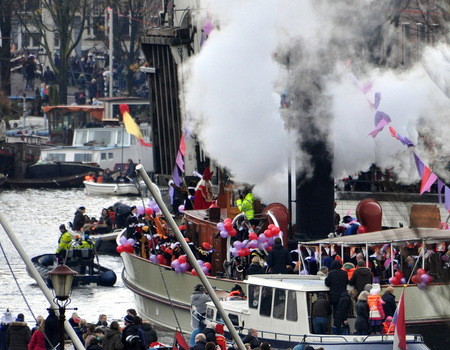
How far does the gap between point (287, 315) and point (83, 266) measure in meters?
13.1

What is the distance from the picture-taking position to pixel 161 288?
18.7 metres

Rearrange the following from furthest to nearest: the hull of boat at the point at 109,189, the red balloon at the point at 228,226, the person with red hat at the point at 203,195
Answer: the hull of boat at the point at 109,189 < the person with red hat at the point at 203,195 < the red balloon at the point at 228,226

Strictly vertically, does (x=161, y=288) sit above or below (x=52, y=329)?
below

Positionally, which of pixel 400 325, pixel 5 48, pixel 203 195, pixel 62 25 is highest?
pixel 62 25

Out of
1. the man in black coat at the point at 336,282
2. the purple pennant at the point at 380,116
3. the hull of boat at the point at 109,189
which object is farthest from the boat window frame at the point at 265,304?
the hull of boat at the point at 109,189

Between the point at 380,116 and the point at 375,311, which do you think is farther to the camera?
the point at 380,116

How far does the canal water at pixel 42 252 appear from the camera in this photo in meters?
22.5

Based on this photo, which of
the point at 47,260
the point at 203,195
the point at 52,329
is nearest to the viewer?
the point at 52,329

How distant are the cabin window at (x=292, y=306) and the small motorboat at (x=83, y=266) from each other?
12522 millimetres

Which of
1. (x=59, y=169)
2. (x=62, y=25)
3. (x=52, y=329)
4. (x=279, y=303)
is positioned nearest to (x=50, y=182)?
(x=59, y=169)

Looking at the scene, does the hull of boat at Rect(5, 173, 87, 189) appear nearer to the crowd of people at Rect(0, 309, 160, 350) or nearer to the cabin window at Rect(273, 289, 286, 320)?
the crowd of people at Rect(0, 309, 160, 350)

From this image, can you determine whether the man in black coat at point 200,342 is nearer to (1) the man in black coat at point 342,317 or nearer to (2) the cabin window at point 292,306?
(2) the cabin window at point 292,306

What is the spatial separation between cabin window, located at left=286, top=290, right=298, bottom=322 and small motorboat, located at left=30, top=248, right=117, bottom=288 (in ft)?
41.1

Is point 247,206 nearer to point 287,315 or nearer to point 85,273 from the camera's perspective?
point 287,315
